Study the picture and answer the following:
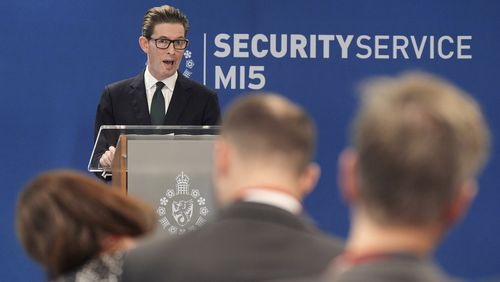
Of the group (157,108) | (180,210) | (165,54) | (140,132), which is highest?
(165,54)

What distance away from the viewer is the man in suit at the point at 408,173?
4.07ft

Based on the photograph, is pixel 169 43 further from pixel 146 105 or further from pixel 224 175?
pixel 224 175

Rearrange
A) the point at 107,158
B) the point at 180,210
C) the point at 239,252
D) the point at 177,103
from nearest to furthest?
the point at 239,252
the point at 180,210
the point at 107,158
the point at 177,103

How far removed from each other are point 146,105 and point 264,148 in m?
3.24

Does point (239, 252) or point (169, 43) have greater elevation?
point (169, 43)

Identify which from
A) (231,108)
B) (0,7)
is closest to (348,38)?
(0,7)

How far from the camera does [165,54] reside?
210 inches

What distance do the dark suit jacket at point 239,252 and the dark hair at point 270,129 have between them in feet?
0.36

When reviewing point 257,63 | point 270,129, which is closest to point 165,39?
point 257,63

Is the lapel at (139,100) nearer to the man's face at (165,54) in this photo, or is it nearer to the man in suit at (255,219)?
the man's face at (165,54)

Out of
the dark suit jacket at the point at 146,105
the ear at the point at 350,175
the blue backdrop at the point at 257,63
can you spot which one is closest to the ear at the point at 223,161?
the ear at the point at 350,175

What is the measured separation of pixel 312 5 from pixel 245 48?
0.48 m

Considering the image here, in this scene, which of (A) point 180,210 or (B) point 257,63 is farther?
(B) point 257,63

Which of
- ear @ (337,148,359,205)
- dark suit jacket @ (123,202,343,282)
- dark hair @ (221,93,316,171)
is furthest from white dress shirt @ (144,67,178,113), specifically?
ear @ (337,148,359,205)
